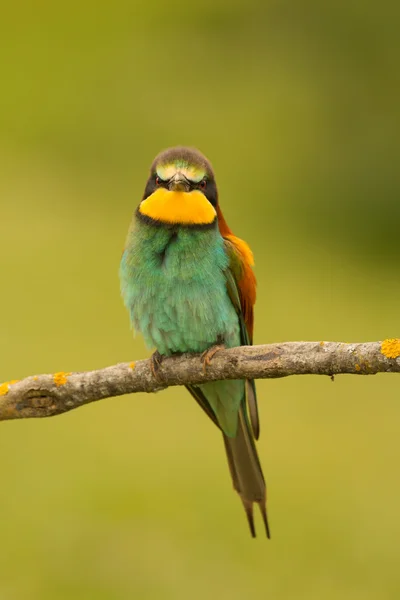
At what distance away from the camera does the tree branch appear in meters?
1.97

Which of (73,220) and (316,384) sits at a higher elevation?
(73,220)

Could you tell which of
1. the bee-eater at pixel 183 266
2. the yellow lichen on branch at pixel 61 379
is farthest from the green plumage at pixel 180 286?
the yellow lichen on branch at pixel 61 379

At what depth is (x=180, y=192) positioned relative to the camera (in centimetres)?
247

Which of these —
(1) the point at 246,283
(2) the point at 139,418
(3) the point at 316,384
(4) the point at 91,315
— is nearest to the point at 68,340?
(4) the point at 91,315

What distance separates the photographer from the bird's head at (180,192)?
248 centimetres

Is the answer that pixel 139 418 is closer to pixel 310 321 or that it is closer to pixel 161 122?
pixel 310 321

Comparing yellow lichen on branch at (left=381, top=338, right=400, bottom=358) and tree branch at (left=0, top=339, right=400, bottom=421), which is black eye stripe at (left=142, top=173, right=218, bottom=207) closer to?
tree branch at (left=0, top=339, right=400, bottom=421)

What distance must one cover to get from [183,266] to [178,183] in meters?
0.20

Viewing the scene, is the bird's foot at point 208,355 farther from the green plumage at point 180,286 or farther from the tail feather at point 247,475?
the tail feather at point 247,475

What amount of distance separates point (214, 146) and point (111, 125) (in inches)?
34.9

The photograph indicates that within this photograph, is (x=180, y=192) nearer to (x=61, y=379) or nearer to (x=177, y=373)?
(x=177, y=373)

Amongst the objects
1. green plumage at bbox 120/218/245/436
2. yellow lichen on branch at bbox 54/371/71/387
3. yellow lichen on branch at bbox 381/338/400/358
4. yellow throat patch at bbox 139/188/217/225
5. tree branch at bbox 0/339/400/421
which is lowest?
yellow lichen on branch at bbox 381/338/400/358

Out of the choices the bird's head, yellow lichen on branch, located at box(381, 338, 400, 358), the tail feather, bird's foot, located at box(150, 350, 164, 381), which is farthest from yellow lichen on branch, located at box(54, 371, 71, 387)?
yellow lichen on branch, located at box(381, 338, 400, 358)

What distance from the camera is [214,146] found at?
6.85m
